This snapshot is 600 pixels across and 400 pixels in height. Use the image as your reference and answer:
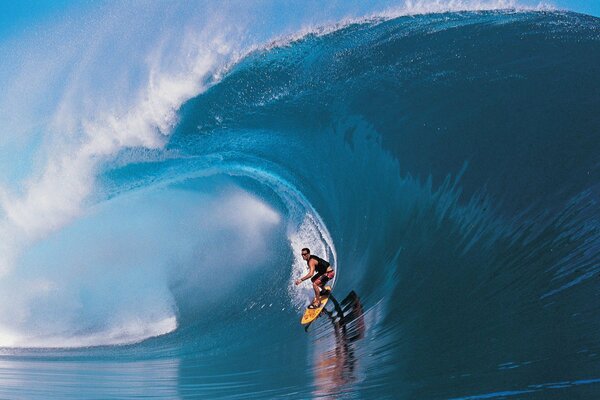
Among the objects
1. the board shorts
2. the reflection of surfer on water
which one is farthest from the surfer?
the reflection of surfer on water

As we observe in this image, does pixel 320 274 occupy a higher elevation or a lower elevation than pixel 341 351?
higher

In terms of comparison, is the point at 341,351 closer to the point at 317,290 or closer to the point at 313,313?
the point at 317,290

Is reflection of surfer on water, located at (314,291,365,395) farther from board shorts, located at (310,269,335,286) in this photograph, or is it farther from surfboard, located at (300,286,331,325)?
board shorts, located at (310,269,335,286)

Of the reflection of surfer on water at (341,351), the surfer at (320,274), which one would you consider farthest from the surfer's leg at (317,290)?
the reflection of surfer on water at (341,351)

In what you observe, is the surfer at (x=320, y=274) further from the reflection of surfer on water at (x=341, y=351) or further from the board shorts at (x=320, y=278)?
the reflection of surfer on water at (x=341, y=351)

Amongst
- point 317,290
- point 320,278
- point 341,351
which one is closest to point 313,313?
point 317,290

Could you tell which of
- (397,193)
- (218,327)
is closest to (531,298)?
(397,193)

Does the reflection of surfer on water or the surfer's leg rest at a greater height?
the surfer's leg

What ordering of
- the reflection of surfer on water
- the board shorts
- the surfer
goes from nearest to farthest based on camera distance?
the reflection of surfer on water, the surfer, the board shorts

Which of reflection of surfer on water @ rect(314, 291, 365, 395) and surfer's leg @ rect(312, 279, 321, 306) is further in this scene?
surfer's leg @ rect(312, 279, 321, 306)

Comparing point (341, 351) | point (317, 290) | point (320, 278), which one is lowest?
point (341, 351)

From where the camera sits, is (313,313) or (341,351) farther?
(313,313)

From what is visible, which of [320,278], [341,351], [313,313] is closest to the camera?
[341,351]

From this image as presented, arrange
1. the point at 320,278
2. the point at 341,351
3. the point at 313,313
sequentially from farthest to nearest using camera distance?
the point at 313,313 → the point at 320,278 → the point at 341,351
